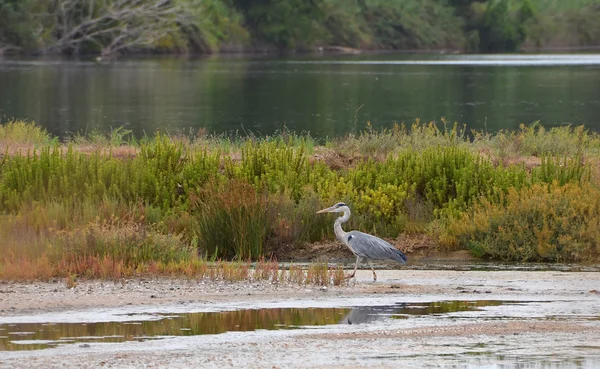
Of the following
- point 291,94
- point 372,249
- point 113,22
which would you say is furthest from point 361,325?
point 113,22

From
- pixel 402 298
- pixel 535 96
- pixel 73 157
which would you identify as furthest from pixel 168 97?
pixel 402 298

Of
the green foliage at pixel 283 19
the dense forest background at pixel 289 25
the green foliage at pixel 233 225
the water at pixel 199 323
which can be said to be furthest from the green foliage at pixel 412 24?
the water at pixel 199 323

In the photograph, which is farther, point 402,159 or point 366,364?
point 402,159

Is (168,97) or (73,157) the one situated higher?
(73,157)

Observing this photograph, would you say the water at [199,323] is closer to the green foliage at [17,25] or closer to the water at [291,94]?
the water at [291,94]

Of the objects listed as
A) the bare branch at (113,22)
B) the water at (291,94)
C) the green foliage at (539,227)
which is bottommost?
the water at (291,94)

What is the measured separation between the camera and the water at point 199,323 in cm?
1112

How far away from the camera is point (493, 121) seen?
51.6 meters

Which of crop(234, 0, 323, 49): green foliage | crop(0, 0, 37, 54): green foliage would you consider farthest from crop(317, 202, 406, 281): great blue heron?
crop(234, 0, 323, 49): green foliage

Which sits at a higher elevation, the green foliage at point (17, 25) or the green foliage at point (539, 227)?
the green foliage at point (539, 227)

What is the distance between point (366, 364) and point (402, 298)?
362 centimetres

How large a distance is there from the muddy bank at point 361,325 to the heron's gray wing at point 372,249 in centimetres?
34

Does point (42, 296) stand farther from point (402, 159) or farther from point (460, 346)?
point (402, 159)

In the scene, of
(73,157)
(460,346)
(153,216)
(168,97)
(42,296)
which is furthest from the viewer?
(168,97)
